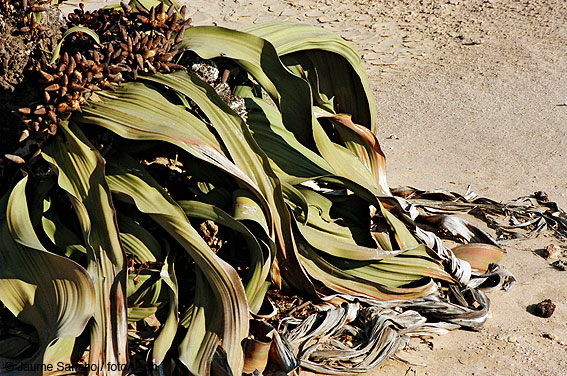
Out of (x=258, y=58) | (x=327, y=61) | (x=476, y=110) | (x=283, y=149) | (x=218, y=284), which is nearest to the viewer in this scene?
(x=218, y=284)

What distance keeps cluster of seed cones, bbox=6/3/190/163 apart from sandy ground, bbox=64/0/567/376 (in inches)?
49.5

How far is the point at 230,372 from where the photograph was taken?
6.66 feet

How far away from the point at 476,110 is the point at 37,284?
296 centimetres

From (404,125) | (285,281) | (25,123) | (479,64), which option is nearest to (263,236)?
(285,281)

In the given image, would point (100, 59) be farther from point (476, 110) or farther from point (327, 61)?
point (476, 110)

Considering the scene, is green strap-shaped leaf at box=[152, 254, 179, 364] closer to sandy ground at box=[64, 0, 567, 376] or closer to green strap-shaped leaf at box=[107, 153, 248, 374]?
green strap-shaped leaf at box=[107, 153, 248, 374]

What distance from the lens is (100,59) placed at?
2.24m

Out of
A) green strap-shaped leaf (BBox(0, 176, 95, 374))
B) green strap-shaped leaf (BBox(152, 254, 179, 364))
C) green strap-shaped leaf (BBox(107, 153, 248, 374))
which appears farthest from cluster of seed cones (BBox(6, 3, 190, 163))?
green strap-shaped leaf (BBox(152, 254, 179, 364))

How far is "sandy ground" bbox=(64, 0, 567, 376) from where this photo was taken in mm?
2346

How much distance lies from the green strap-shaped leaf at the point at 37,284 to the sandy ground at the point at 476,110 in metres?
0.96

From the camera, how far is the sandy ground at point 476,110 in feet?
7.70

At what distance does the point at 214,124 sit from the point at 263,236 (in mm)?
399

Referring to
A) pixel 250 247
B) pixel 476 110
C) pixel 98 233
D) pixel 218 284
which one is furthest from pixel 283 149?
pixel 476 110

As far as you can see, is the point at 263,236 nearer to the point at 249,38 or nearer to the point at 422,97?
the point at 249,38
